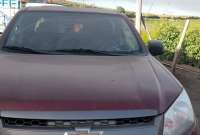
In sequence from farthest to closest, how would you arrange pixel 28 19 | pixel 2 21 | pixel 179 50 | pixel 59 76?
pixel 2 21, pixel 179 50, pixel 28 19, pixel 59 76

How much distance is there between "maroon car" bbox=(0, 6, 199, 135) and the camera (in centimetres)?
331

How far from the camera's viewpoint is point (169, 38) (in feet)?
40.0

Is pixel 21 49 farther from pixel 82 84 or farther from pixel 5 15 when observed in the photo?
pixel 5 15

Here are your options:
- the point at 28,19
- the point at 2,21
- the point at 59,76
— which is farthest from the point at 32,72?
the point at 2,21

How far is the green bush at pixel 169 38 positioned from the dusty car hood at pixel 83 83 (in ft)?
24.8

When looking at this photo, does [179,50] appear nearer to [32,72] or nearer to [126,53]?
[126,53]

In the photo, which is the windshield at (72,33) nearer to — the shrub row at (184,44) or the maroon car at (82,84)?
the maroon car at (82,84)

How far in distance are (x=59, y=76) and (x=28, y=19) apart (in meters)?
1.61

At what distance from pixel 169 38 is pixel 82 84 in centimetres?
868

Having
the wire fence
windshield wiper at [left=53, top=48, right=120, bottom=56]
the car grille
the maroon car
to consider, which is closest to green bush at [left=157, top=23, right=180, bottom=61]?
the maroon car

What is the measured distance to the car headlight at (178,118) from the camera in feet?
11.5

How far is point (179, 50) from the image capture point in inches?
428

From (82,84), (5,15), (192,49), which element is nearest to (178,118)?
(82,84)

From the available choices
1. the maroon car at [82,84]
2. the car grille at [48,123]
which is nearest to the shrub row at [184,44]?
the maroon car at [82,84]
